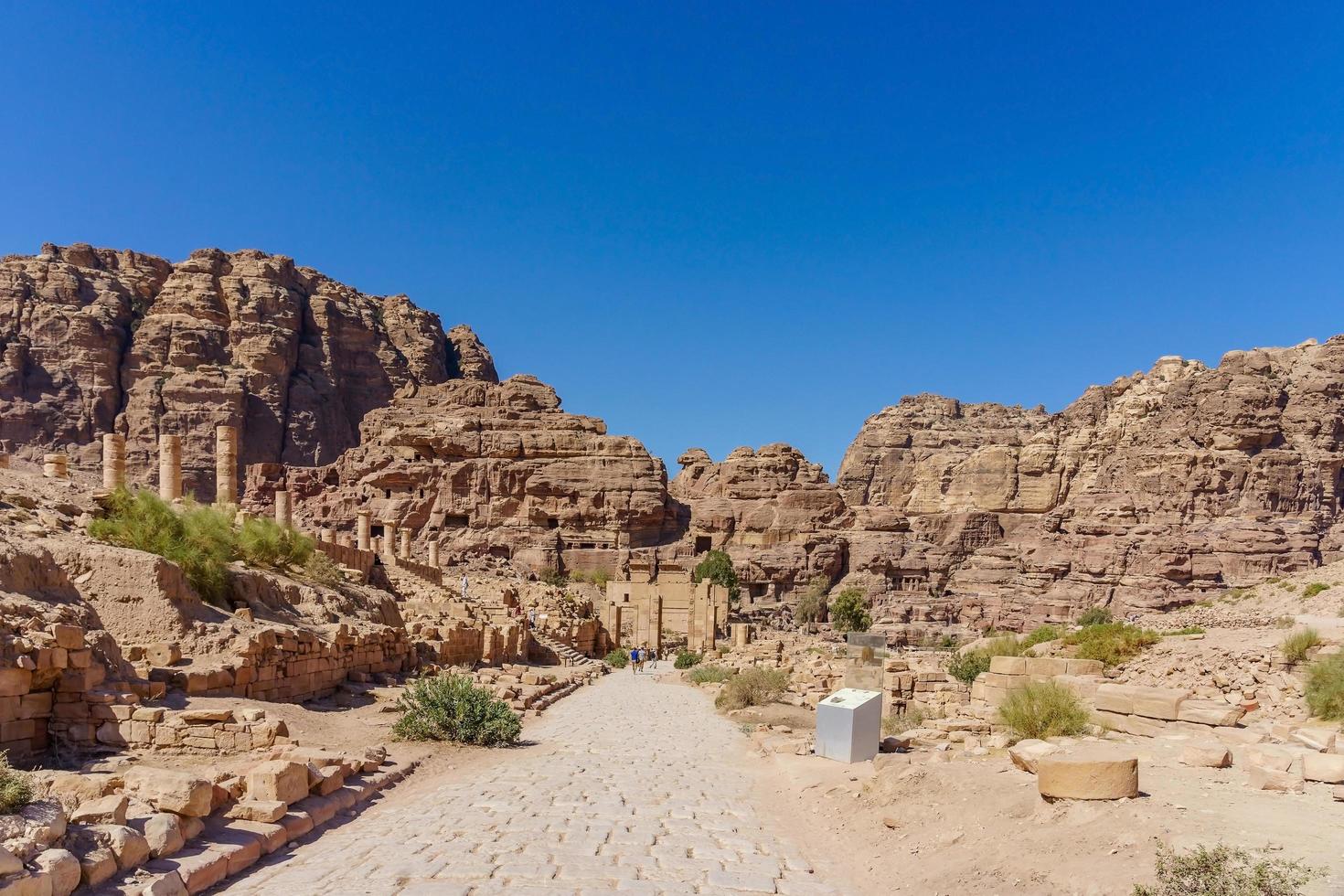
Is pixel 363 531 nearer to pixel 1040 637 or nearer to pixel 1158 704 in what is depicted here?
pixel 1040 637

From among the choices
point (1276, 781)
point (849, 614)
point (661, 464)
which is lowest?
point (849, 614)

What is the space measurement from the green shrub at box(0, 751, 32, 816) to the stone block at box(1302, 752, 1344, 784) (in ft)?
31.8

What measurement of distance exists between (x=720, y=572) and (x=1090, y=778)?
51.6 m

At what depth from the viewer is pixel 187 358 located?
8144cm

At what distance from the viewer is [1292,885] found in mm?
4906

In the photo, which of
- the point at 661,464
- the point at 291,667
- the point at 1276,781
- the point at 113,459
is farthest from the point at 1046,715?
the point at 661,464

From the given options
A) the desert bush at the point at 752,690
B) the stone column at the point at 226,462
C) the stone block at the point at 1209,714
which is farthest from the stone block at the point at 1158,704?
the stone column at the point at 226,462

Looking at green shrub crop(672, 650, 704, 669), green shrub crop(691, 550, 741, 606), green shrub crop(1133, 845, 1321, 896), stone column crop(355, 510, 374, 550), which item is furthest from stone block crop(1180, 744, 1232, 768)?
green shrub crop(691, 550, 741, 606)

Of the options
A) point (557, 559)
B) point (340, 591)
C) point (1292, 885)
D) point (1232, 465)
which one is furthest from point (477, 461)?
point (1292, 885)

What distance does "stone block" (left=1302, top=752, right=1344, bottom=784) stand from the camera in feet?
24.5

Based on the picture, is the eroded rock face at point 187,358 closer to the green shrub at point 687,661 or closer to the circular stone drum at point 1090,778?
the green shrub at point 687,661

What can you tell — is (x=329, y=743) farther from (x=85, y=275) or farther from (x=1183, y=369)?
(x=85, y=275)

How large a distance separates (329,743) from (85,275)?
92.1 meters

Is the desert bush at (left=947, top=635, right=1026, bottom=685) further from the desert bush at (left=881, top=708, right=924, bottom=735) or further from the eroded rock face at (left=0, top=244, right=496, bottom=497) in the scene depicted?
the eroded rock face at (left=0, top=244, right=496, bottom=497)
